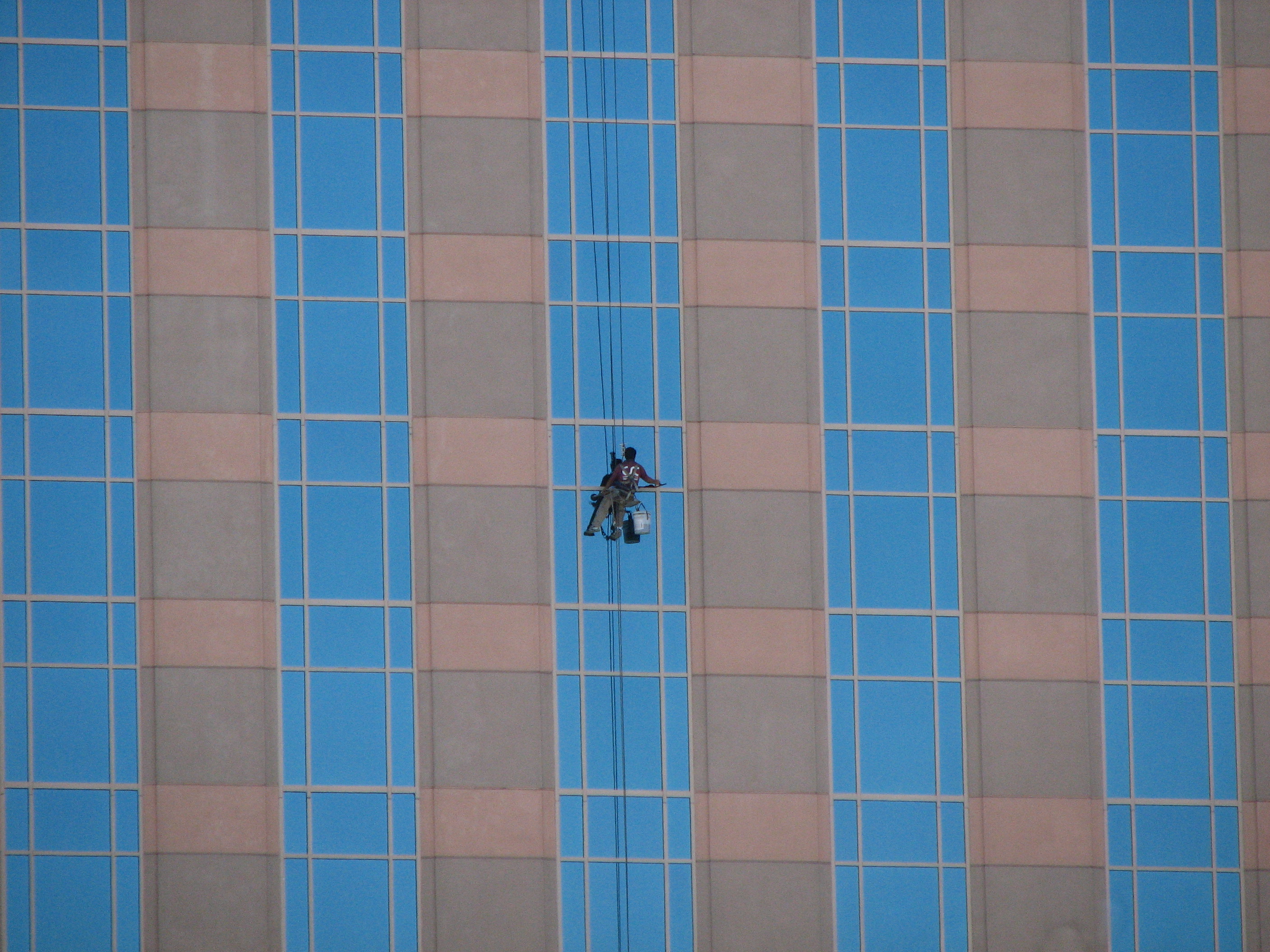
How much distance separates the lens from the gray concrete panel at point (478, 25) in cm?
3005

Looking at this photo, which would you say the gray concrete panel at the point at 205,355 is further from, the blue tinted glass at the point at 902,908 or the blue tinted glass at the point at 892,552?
the blue tinted glass at the point at 902,908

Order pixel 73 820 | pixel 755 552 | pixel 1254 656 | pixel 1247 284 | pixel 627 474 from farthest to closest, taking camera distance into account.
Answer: pixel 1247 284 < pixel 1254 656 < pixel 755 552 < pixel 73 820 < pixel 627 474

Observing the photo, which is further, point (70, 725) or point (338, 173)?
point (338, 173)

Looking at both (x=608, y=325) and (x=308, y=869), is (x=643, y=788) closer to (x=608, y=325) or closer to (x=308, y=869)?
(x=308, y=869)

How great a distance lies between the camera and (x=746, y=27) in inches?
1196

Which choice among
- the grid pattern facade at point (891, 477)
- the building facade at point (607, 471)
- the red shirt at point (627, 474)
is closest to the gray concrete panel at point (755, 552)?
the building facade at point (607, 471)

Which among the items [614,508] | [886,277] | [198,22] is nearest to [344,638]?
[614,508]

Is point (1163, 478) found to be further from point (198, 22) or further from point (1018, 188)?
point (198, 22)

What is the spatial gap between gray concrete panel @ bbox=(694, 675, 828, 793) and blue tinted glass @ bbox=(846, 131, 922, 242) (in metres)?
6.81

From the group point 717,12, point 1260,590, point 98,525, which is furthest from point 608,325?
point 1260,590

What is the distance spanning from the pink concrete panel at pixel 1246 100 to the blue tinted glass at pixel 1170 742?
941 centimetres

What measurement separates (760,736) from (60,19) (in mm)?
16300

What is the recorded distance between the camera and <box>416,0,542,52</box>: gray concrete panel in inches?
1183

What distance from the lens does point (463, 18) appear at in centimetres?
3012
